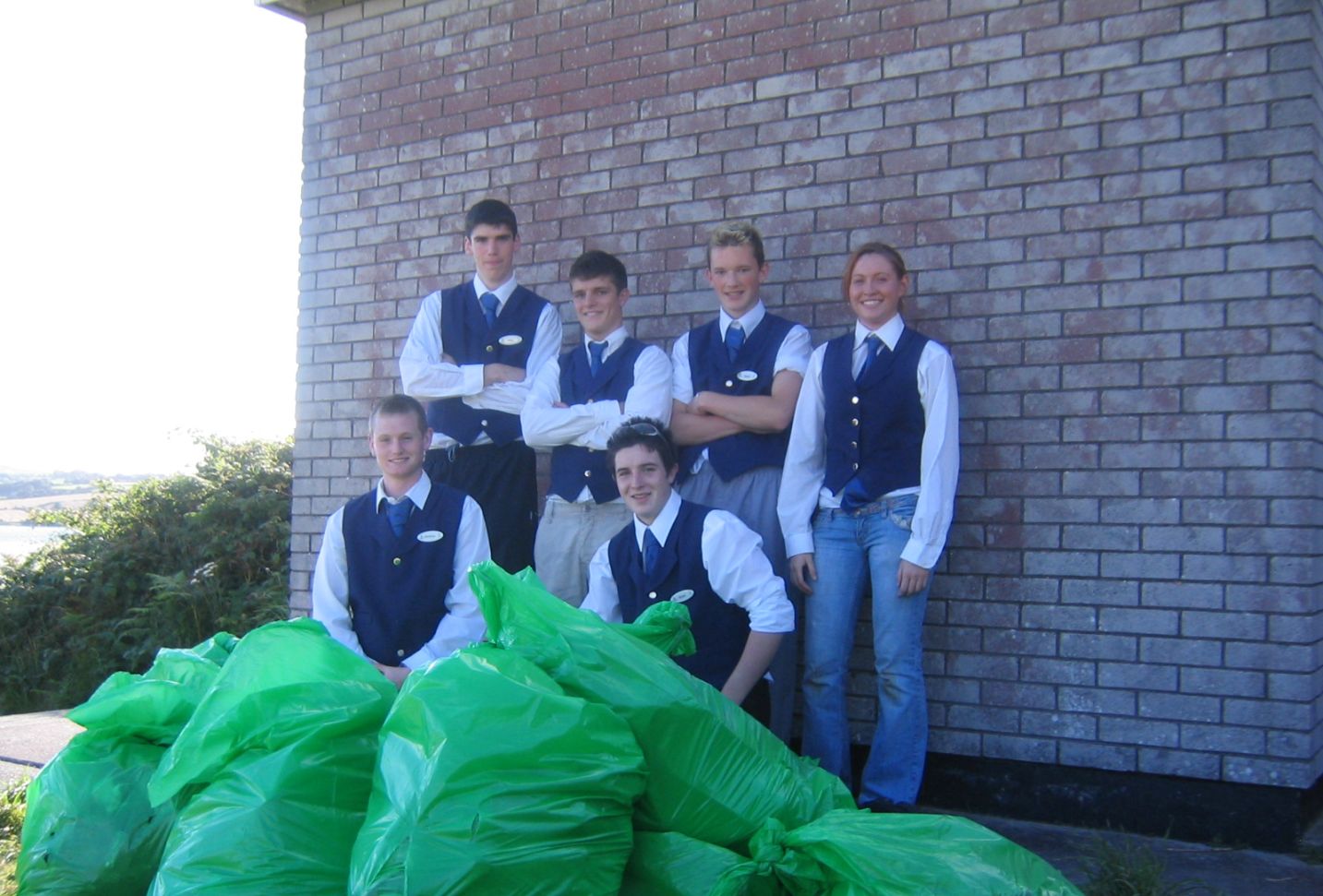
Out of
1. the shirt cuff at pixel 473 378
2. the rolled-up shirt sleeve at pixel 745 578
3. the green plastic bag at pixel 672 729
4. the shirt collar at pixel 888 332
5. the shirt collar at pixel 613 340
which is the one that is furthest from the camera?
the shirt cuff at pixel 473 378

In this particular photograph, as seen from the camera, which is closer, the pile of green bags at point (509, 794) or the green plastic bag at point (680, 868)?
the pile of green bags at point (509, 794)

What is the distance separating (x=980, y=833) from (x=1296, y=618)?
1792 mm

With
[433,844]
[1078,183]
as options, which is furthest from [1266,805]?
[433,844]

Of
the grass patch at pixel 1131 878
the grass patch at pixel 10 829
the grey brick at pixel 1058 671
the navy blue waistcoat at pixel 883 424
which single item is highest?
the navy blue waistcoat at pixel 883 424

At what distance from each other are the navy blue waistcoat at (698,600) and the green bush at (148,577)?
16.7ft

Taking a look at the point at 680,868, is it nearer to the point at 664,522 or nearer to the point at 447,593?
the point at 664,522

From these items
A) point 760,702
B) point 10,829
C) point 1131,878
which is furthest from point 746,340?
point 10,829

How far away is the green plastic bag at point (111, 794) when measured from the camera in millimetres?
3254

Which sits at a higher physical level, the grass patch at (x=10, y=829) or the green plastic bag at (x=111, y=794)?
the green plastic bag at (x=111, y=794)

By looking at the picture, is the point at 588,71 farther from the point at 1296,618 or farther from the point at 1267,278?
the point at 1296,618

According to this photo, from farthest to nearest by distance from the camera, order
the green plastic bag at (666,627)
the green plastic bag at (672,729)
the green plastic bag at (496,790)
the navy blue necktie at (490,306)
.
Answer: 1. the navy blue necktie at (490,306)
2. the green plastic bag at (666,627)
3. the green plastic bag at (672,729)
4. the green plastic bag at (496,790)

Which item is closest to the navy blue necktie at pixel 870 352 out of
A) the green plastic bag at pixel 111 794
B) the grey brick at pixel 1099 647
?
the grey brick at pixel 1099 647

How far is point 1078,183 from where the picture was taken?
165 inches

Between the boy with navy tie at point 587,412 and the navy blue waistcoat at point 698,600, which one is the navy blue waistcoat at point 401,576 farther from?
the navy blue waistcoat at point 698,600
